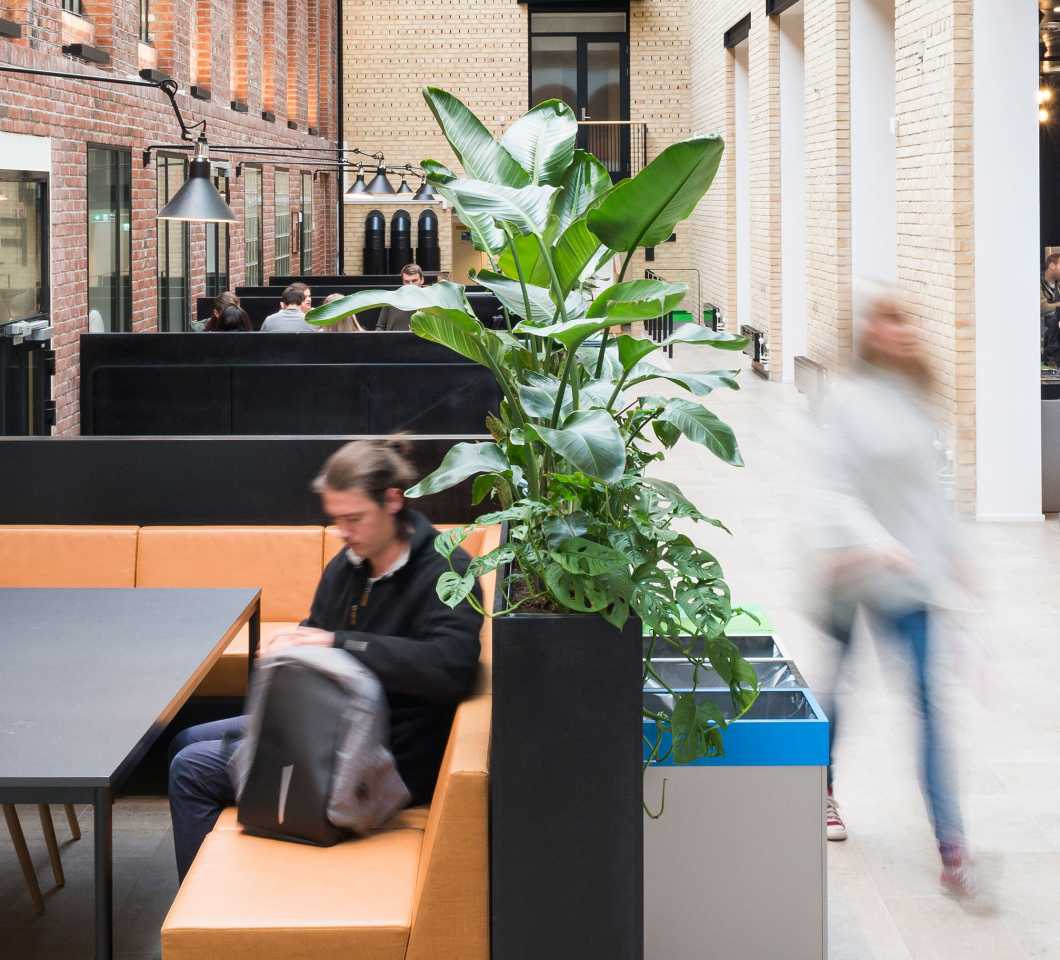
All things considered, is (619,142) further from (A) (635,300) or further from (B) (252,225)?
(A) (635,300)

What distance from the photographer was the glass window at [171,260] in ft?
39.4

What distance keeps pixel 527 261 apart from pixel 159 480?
253 centimetres

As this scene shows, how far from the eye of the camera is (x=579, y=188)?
10.0ft

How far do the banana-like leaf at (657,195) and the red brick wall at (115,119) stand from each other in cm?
633

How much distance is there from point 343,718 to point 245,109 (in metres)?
13.7

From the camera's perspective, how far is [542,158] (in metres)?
3.08

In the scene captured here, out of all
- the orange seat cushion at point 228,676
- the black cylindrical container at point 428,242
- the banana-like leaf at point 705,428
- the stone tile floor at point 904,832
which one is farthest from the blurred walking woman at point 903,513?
the black cylindrical container at point 428,242

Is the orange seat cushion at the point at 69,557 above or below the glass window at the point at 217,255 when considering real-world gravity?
below

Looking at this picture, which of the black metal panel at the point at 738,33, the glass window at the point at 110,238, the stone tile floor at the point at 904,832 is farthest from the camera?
the black metal panel at the point at 738,33

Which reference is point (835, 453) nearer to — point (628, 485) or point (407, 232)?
point (628, 485)

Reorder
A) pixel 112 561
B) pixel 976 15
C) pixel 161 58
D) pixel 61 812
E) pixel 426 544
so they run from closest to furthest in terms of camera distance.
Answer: pixel 426 544
pixel 61 812
pixel 112 561
pixel 976 15
pixel 161 58

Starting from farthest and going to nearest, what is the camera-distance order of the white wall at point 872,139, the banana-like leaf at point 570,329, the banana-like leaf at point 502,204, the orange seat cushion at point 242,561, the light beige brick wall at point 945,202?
the white wall at point 872,139 → the light beige brick wall at point 945,202 → the orange seat cushion at point 242,561 → the banana-like leaf at point 502,204 → the banana-like leaf at point 570,329

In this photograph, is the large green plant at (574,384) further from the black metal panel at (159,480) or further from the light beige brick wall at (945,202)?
the light beige brick wall at (945,202)

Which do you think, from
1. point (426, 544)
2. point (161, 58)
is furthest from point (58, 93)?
point (426, 544)
